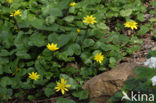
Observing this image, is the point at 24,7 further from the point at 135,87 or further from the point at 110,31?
the point at 135,87

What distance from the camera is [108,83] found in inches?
106

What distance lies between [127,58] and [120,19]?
0.91 m

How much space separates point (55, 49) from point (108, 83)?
822mm

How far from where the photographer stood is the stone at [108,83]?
2.65 metres

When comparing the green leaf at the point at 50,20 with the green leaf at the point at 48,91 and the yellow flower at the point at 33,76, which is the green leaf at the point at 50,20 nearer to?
the yellow flower at the point at 33,76

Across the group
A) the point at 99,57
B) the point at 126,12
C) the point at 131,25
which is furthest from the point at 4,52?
the point at 126,12

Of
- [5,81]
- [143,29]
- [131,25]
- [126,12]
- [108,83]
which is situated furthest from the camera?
[126,12]

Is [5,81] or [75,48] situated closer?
[5,81]

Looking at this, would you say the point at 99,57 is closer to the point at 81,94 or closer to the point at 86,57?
the point at 86,57

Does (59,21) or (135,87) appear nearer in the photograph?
(135,87)

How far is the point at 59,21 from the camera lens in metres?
3.46

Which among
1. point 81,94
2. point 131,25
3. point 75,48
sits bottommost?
point 81,94

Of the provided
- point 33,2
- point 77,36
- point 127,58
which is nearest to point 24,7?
point 33,2

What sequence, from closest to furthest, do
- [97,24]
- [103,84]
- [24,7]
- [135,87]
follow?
[135,87] < [103,84] < [97,24] < [24,7]
